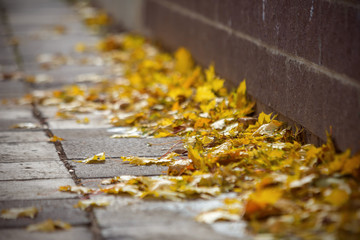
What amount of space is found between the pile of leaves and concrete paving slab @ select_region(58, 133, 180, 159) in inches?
4.8

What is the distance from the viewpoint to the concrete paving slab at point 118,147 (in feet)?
12.0

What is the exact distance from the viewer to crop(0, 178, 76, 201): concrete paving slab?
9.48 ft

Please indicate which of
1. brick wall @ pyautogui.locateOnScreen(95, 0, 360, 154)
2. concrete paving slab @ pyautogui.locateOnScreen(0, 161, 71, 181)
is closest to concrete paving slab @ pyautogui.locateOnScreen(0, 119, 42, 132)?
concrete paving slab @ pyautogui.locateOnScreen(0, 161, 71, 181)

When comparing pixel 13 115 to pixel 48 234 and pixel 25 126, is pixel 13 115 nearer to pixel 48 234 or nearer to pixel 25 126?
pixel 25 126

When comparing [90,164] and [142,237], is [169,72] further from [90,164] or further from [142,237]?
[142,237]

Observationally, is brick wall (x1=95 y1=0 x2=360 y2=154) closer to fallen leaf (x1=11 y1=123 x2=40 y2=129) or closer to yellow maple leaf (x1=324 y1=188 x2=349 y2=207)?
yellow maple leaf (x1=324 y1=188 x2=349 y2=207)

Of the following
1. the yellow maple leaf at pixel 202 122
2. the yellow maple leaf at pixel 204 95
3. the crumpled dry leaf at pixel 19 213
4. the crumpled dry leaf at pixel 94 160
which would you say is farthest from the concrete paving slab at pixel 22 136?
the crumpled dry leaf at pixel 19 213

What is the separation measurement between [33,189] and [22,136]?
120 centimetres

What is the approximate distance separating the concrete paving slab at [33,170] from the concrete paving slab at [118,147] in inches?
8.1

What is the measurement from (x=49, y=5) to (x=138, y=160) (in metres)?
11.9

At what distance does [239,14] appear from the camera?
182 inches

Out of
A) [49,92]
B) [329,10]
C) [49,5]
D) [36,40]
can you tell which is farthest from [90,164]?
[49,5]

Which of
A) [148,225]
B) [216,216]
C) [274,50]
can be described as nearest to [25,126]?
[274,50]

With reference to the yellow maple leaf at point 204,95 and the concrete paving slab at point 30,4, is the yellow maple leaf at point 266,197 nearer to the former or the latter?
the yellow maple leaf at point 204,95
